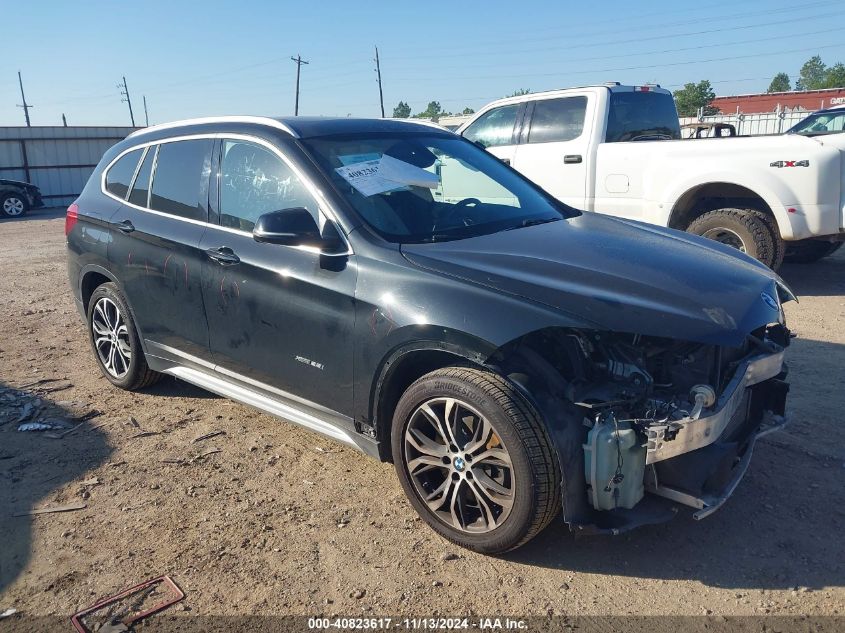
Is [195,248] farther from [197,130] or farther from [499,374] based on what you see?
[499,374]

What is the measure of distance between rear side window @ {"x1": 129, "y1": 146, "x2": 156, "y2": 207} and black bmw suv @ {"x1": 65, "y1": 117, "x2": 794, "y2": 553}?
0.19 feet

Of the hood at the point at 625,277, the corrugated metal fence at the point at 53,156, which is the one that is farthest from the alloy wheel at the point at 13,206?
the hood at the point at 625,277

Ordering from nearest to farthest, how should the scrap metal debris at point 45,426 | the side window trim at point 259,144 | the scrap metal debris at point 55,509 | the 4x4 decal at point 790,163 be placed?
the side window trim at point 259,144 → the scrap metal debris at point 55,509 → the scrap metal debris at point 45,426 → the 4x4 decal at point 790,163

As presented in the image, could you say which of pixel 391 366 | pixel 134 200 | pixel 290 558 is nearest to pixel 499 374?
pixel 391 366

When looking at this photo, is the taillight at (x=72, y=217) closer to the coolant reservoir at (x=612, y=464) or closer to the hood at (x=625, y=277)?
the hood at (x=625, y=277)

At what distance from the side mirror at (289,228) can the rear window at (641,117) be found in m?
5.52

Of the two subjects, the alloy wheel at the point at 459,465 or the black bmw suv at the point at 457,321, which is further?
the alloy wheel at the point at 459,465

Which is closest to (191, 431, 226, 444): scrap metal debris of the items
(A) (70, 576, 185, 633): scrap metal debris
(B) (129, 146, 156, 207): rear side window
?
(A) (70, 576, 185, 633): scrap metal debris

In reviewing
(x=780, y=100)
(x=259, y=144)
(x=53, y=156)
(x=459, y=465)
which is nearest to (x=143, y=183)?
(x=259, y=144)

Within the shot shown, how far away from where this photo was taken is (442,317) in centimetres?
301

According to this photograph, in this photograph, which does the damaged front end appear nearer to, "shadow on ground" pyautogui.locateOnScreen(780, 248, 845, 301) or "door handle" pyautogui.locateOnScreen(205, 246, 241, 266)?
"door handle" pyautogui.locateOnScreen(205, 246, 241, 266)

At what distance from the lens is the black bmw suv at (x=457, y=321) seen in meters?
2.85

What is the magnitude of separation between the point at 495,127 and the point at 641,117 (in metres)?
1.75

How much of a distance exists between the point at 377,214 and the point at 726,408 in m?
1.81
